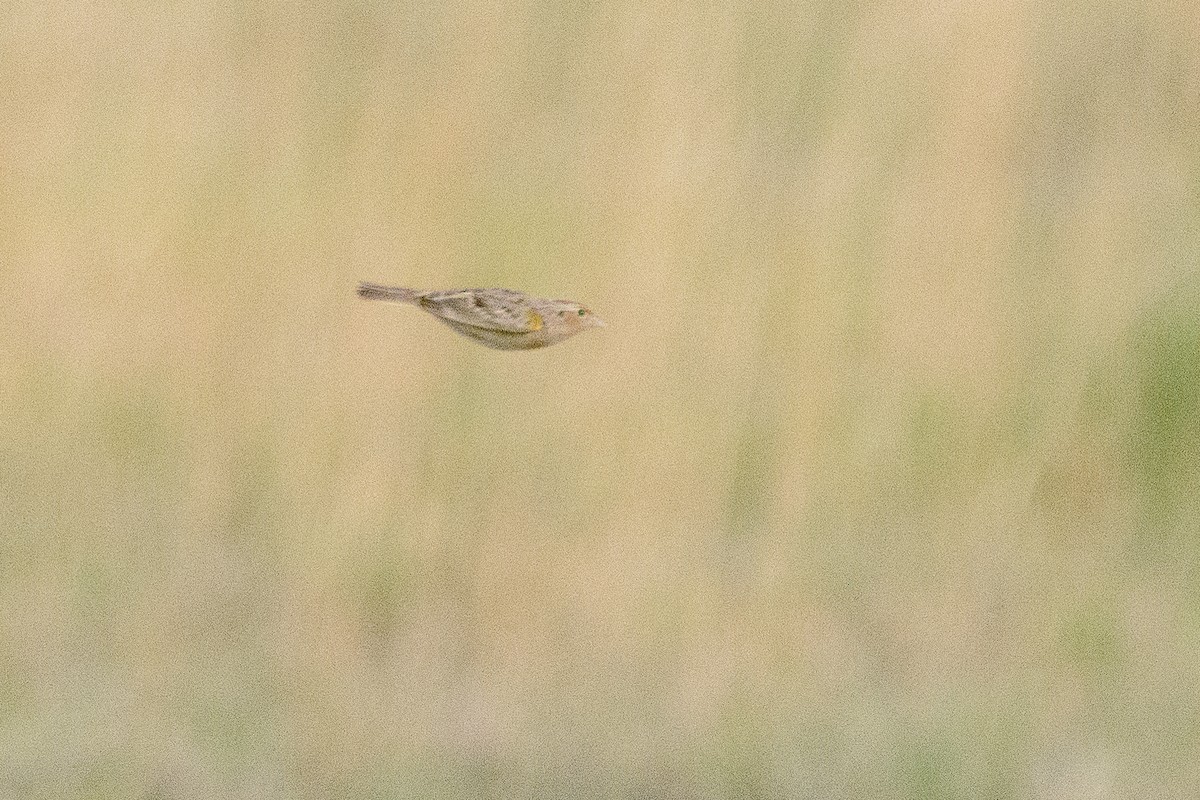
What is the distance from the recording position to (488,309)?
1.68m

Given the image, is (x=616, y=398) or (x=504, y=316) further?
(x=616, y=398)

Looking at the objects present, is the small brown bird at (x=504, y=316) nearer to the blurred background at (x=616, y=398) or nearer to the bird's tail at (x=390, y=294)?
the bird's tail at (x=390, y=294)

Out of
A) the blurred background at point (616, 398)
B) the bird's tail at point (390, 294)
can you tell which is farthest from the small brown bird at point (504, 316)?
the blurred background at point (616, 398)

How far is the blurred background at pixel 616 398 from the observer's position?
1.99m

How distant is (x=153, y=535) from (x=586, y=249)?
2.22 ft

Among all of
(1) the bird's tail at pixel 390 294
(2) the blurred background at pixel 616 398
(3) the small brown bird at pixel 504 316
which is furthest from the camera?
(2) the blurred background at pixel 616 398

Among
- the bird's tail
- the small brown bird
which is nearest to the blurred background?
the bird's tail

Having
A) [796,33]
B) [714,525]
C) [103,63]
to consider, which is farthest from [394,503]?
[796,33]

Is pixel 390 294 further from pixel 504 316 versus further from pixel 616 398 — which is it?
pixel 616 398

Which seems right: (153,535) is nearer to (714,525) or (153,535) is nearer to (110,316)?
(110,316)

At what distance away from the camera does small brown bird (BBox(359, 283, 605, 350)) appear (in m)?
1.64

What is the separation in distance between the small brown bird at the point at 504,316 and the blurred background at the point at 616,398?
1.18ft

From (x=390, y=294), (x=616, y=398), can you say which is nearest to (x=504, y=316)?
(x=390, y=294)

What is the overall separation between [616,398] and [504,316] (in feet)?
1.63
